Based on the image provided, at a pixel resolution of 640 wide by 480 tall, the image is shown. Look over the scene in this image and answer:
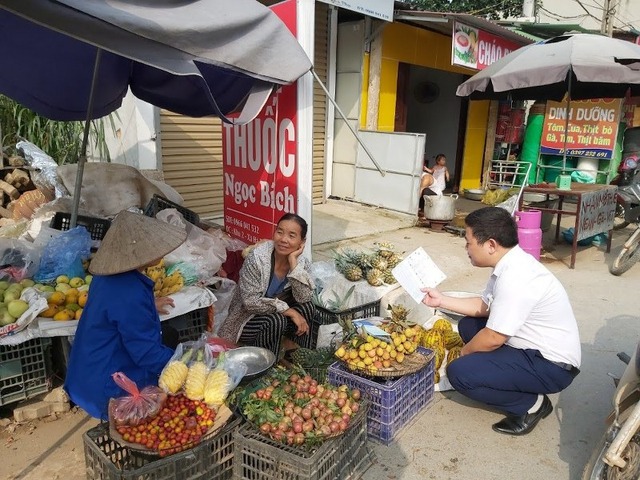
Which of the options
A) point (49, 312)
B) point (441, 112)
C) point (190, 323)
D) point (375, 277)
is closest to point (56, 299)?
point (49, 312)

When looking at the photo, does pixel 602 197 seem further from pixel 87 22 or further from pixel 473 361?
pixel 87 22

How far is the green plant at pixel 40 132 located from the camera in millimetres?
6141

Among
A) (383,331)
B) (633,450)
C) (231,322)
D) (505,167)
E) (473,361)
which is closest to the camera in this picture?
(633,450)

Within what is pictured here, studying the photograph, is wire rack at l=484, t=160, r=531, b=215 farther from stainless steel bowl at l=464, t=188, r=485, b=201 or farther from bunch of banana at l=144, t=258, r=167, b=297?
bunch of banana at l=144, t=258, r=167, b=297

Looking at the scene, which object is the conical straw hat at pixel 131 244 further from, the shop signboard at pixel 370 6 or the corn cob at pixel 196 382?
the shop signboard at pixel 370 6

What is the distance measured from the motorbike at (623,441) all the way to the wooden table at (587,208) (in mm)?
4141

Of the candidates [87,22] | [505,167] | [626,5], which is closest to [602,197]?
[505,167]

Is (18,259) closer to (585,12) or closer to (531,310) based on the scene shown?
(531,310)

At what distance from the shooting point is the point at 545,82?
5.95m

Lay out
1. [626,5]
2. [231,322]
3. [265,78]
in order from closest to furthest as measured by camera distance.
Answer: [265,78] → [231,322] → [626,5]

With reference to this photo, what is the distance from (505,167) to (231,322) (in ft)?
34.0

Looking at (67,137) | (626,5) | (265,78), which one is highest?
(626,5)

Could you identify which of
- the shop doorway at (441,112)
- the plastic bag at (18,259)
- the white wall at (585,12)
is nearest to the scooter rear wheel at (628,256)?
the plastic bag at (18,259)

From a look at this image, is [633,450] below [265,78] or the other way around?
below
